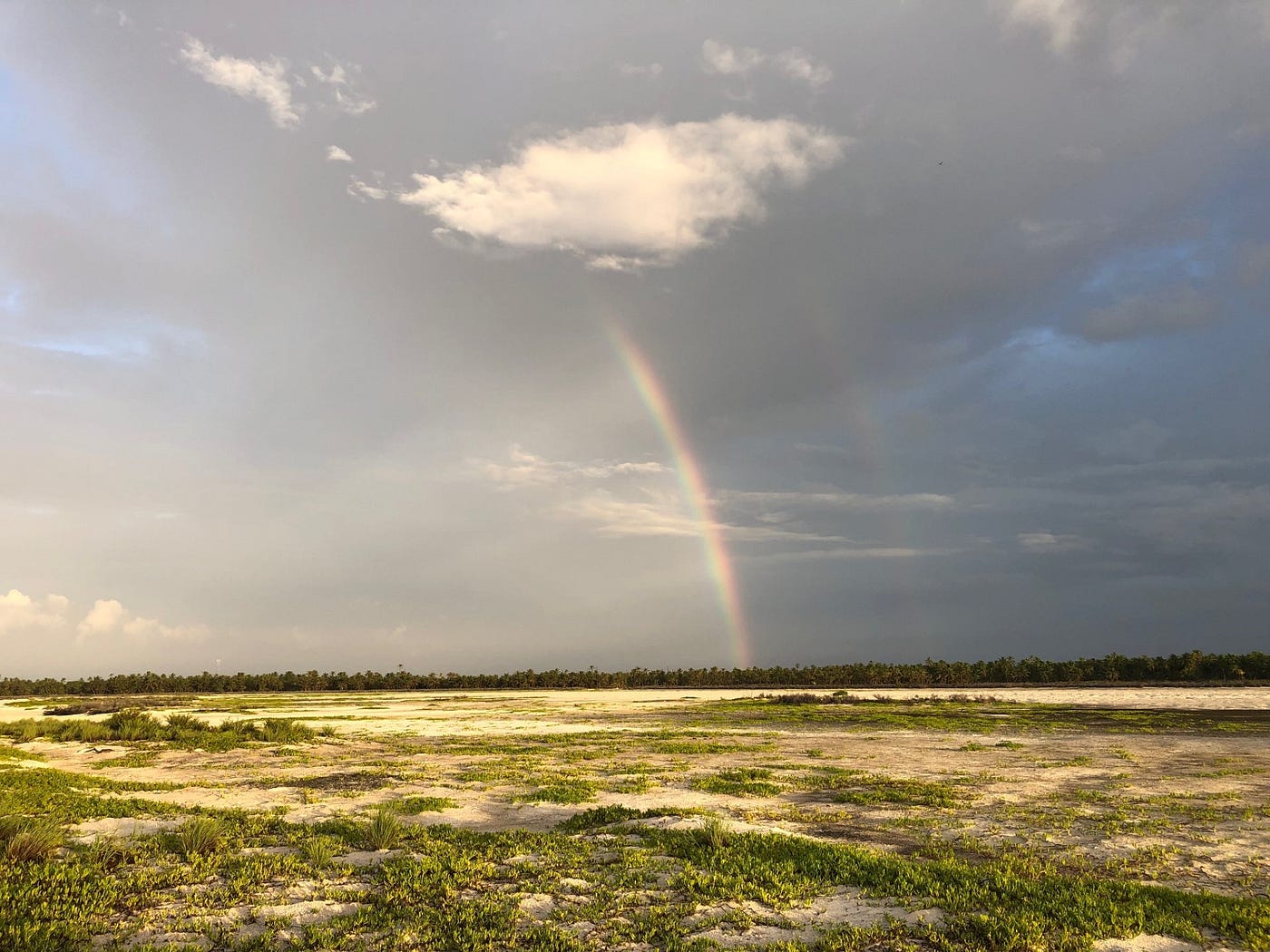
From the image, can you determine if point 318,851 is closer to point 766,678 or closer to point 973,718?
point 973,718

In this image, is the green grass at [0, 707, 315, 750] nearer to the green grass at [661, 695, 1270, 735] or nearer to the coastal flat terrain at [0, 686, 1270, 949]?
the coastal flat terrain at [0, 686, 1270, 949]

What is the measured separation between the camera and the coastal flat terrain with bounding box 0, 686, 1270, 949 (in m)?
10.2

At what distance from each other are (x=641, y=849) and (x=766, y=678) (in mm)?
150748

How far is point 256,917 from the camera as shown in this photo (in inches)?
421

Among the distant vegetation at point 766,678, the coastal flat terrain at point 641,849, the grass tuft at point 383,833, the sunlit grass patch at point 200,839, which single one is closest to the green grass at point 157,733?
the coastal flat terrain at point 641,849

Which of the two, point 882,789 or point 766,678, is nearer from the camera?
point 882,789

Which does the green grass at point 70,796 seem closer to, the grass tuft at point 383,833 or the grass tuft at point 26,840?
the grass tuft at point 26,840

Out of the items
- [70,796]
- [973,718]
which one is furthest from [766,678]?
[70,796]

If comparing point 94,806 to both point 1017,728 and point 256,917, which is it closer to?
point 256,917

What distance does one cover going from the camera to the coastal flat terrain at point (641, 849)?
10156 millimetres

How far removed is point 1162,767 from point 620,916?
27557 millimetres

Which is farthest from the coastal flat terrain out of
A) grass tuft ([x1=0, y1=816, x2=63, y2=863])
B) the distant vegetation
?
the distant vegetation

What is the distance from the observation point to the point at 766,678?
6196 inches

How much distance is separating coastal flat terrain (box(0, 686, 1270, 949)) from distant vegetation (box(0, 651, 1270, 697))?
300ft
